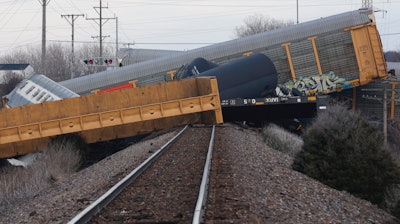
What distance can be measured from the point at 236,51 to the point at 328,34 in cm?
551

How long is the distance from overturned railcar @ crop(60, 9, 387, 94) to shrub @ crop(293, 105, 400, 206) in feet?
66.9

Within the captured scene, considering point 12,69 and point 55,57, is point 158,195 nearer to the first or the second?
point 12,69

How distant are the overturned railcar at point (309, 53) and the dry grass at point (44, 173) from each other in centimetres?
1468

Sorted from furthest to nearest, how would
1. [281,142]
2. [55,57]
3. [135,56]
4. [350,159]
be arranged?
[55,57], [135,56], [281,142], [350,159]

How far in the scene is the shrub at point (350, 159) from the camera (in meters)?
11.8

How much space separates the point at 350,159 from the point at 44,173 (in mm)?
7325

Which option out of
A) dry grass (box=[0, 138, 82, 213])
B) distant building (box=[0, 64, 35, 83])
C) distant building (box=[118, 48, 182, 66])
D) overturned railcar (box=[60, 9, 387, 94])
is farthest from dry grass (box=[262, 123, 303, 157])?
distant building (box=[0, 64, 35, 83])

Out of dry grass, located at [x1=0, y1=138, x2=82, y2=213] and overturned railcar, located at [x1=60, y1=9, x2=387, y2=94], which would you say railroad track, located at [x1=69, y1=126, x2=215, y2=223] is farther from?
overturned railcar, located at [x1=60, y1=9, x2=387, y2=94]

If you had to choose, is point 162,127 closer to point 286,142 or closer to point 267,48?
point 286,142

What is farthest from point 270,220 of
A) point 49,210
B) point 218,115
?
point 218,115

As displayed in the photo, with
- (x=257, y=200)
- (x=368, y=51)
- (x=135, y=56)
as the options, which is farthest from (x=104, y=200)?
(x=135, y=56)

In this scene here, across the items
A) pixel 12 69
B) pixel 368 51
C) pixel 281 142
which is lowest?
pixel 281 142

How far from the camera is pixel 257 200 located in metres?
8.18

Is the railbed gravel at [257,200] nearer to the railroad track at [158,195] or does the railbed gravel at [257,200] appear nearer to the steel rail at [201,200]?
the steel rail at [201,200]
